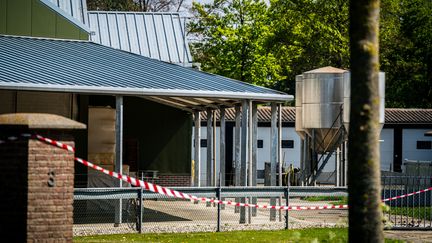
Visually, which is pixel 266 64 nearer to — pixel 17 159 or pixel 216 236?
pixel 216 236

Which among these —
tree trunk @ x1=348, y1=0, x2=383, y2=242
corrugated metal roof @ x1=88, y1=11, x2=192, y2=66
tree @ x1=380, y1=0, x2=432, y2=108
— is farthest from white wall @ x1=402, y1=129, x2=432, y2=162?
tree trunk @ x1=348, y1=0, x2=383, y2=242

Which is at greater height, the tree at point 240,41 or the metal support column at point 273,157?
the tree at point 240,41

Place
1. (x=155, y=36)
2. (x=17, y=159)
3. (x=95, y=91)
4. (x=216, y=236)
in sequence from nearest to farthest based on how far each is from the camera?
(x=17, y=159), (x=216, y=236), (x=95, y=91), (x=155, y=36)

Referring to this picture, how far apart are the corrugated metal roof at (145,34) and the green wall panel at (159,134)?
7.63ft

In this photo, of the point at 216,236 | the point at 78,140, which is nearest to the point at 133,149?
the point at 78,140

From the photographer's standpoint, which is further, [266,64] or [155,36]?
[266,64]

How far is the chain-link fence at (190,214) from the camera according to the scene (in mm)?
22094

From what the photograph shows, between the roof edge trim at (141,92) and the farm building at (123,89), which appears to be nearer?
the roof edge trim at (141,92)

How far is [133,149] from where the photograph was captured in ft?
115

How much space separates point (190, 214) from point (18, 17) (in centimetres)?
842

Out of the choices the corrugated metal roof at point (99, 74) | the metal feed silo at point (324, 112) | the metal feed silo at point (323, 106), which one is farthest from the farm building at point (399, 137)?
the corrugated metal roof at point (99, 74)

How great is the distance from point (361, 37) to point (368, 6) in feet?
1.14

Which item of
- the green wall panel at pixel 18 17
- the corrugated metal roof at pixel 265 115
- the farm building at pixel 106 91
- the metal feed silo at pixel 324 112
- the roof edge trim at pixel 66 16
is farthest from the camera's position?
the corrugated metal roof at pixel 265 115

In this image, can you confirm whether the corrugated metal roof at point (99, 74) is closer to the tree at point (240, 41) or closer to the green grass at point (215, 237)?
the green grass at point (215, 237)
